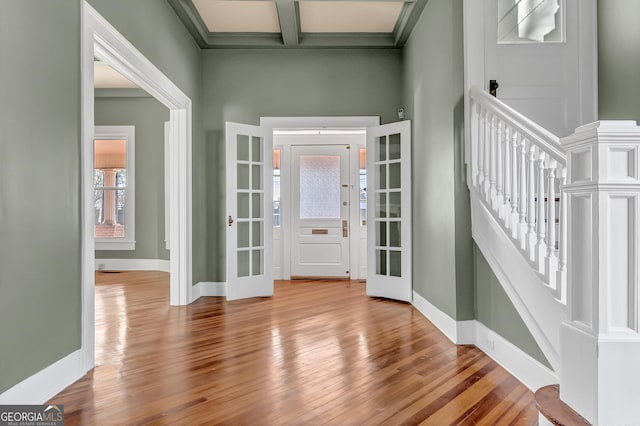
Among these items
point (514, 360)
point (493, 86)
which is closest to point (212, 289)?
point (514, 360)

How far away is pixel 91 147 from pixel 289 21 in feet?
8.73

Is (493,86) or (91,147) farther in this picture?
(493,86)

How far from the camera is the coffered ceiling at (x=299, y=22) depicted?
4.11 metres

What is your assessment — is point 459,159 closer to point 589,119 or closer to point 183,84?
point 589,119

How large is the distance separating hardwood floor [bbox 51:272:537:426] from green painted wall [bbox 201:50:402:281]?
6.30 feet

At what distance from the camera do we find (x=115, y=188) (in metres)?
7.13

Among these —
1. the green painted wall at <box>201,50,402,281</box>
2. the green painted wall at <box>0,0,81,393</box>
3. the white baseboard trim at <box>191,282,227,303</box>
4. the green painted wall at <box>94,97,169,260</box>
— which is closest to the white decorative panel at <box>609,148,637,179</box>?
the green painted wall at <box>0,0,81,393</box>

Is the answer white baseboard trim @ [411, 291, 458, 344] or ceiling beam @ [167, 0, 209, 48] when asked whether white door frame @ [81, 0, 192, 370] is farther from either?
white baseboard trim @ [411, 291, 458, 344]

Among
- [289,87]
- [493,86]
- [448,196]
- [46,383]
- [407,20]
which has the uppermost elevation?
[407,20]

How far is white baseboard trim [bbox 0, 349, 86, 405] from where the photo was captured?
1892 millimetres

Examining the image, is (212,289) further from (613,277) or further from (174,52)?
(613,277)

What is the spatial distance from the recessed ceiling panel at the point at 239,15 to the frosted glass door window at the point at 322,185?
2.41 meters

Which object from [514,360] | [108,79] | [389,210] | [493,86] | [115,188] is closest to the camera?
[514,360]

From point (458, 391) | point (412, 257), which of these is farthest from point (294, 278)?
point (458, 391)
